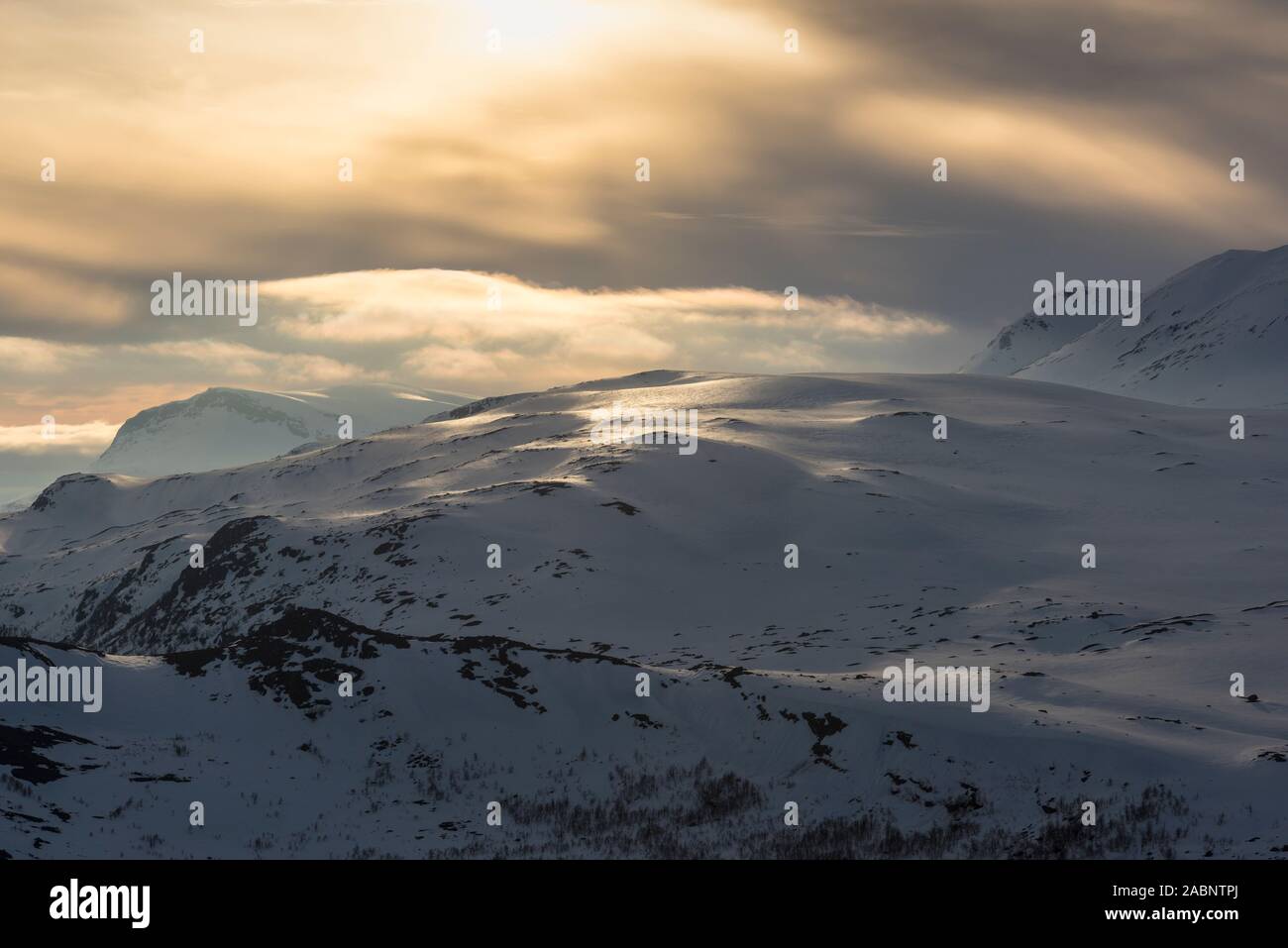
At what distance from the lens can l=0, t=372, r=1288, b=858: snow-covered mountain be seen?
29.1m

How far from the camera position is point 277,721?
36.0 m

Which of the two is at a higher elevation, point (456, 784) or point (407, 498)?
point (407, 498)

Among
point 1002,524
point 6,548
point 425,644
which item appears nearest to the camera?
point 425,644

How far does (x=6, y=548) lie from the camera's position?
17662 cm

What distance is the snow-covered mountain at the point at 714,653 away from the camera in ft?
95.5

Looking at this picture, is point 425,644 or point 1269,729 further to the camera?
point 425,644

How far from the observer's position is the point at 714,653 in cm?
5684

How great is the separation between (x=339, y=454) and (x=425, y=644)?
118 meters
